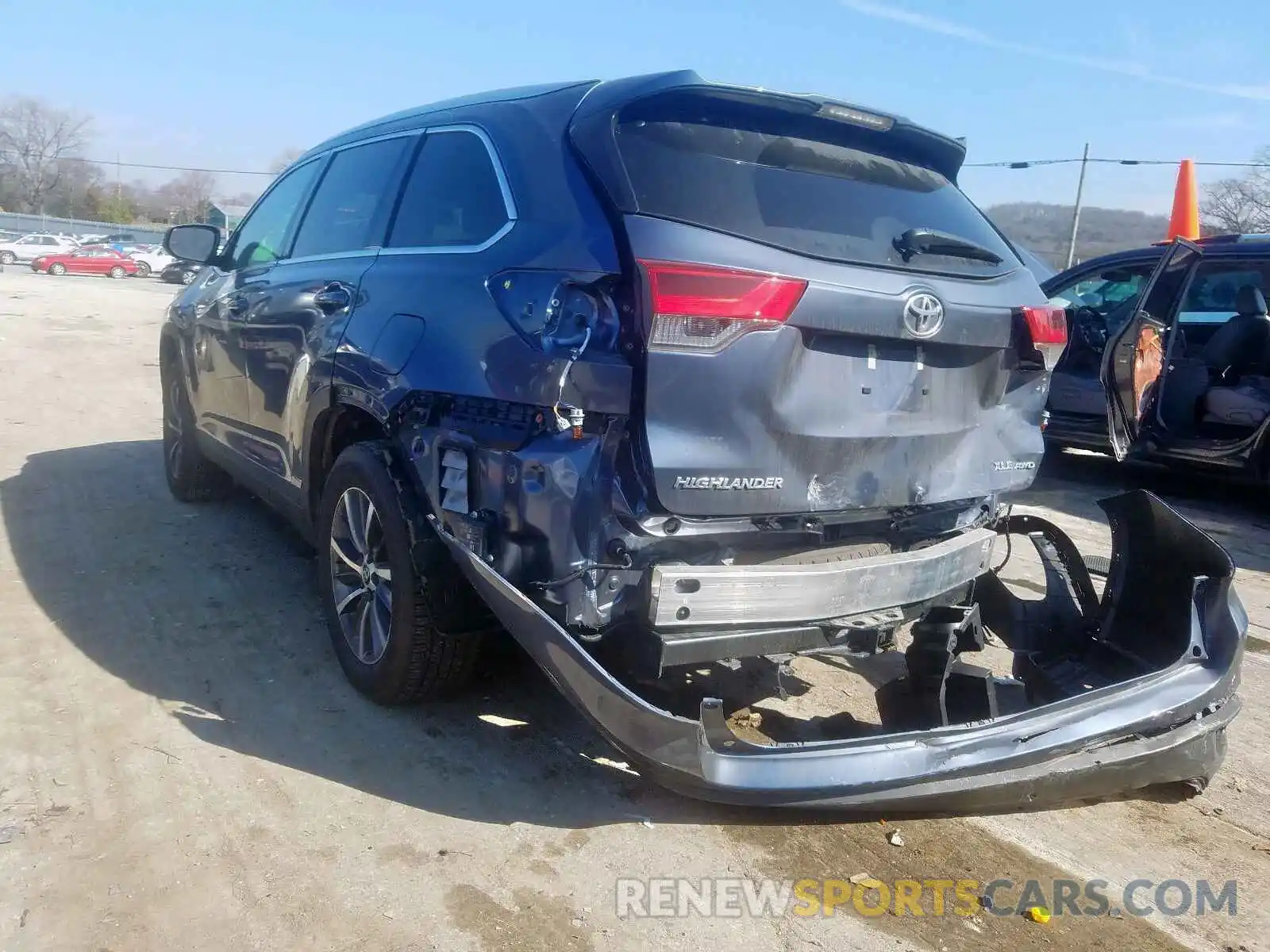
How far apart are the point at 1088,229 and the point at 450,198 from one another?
1273 inches

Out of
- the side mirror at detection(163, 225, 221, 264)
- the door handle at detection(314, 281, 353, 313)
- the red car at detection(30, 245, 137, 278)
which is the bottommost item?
the red car at detection(30, 245, 137, 278)

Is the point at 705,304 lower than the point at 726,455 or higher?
higher

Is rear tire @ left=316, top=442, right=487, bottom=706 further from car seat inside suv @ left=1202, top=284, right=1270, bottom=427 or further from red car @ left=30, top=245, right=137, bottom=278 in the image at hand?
red car @ left=30, top=245, right=137, bottom=278

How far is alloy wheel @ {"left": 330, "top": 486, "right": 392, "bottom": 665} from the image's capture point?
3543 mm

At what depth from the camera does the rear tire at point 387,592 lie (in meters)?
3.25

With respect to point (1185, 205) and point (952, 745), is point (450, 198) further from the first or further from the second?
point (1185, 205)

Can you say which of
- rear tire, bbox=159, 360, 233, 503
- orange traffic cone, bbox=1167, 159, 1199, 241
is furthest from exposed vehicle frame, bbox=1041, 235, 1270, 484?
orange traffic cone, bbox=1167, 159, 1199, 241

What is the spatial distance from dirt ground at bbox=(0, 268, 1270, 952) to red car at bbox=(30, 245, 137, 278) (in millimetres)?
43336

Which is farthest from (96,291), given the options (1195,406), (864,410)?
(864,410)

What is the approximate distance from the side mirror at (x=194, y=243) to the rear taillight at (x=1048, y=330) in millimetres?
4389

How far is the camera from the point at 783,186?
296cm

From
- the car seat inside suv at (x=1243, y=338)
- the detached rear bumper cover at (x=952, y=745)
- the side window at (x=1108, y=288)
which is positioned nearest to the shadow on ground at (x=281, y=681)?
the detached rear bumper cover at (x=952, y=745)

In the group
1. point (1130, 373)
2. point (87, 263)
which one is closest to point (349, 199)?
point (1130, 373)

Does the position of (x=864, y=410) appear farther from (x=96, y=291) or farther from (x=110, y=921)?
(x=96, y=291)
